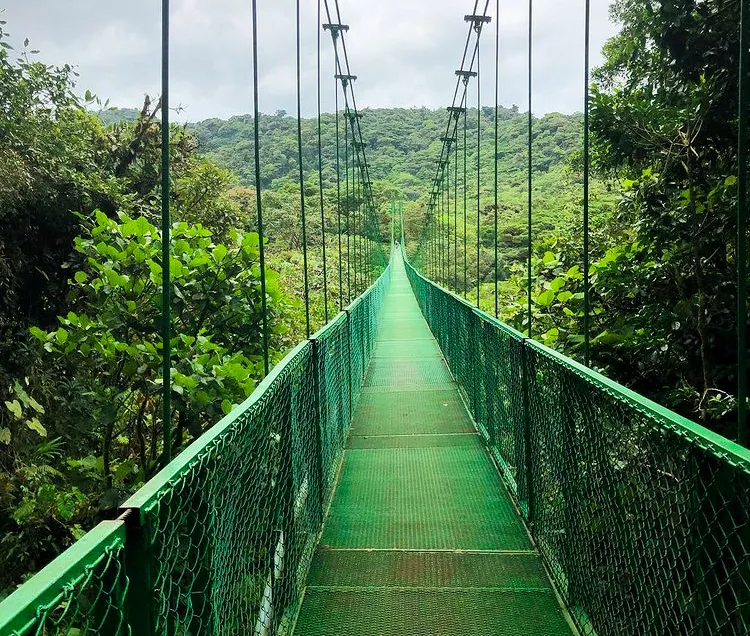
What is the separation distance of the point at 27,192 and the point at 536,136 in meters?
26.2

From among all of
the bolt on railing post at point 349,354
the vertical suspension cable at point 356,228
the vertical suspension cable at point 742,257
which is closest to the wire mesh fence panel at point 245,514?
the vertical suspension cable at point 742,257

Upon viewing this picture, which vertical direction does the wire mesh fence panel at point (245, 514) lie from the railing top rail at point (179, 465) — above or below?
below

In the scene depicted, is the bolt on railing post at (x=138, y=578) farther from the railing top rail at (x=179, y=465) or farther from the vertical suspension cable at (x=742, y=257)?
the vertical suspension cable at (x=742, y=257)

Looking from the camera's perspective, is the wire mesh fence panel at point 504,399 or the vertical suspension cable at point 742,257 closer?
the vertical suspension cable at point 742,257

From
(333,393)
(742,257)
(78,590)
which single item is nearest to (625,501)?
(742,257)

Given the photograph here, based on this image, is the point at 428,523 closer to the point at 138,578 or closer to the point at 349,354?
the point at 349,354

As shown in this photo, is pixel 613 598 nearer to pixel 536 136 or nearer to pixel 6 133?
pixel 6 133

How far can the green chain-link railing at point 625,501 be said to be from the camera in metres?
1.01

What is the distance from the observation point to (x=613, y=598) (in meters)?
1.47

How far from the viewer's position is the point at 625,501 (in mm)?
1397

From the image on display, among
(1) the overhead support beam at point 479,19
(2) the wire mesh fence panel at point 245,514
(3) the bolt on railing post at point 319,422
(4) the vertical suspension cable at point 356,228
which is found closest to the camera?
(2) the wire mesh fence panel at point 245,514

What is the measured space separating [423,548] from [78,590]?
1778 mm

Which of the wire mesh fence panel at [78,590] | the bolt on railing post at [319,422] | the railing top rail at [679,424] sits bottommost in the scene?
the bolt on railing post at [319,422]

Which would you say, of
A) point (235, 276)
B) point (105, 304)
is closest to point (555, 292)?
point (235, 276)
